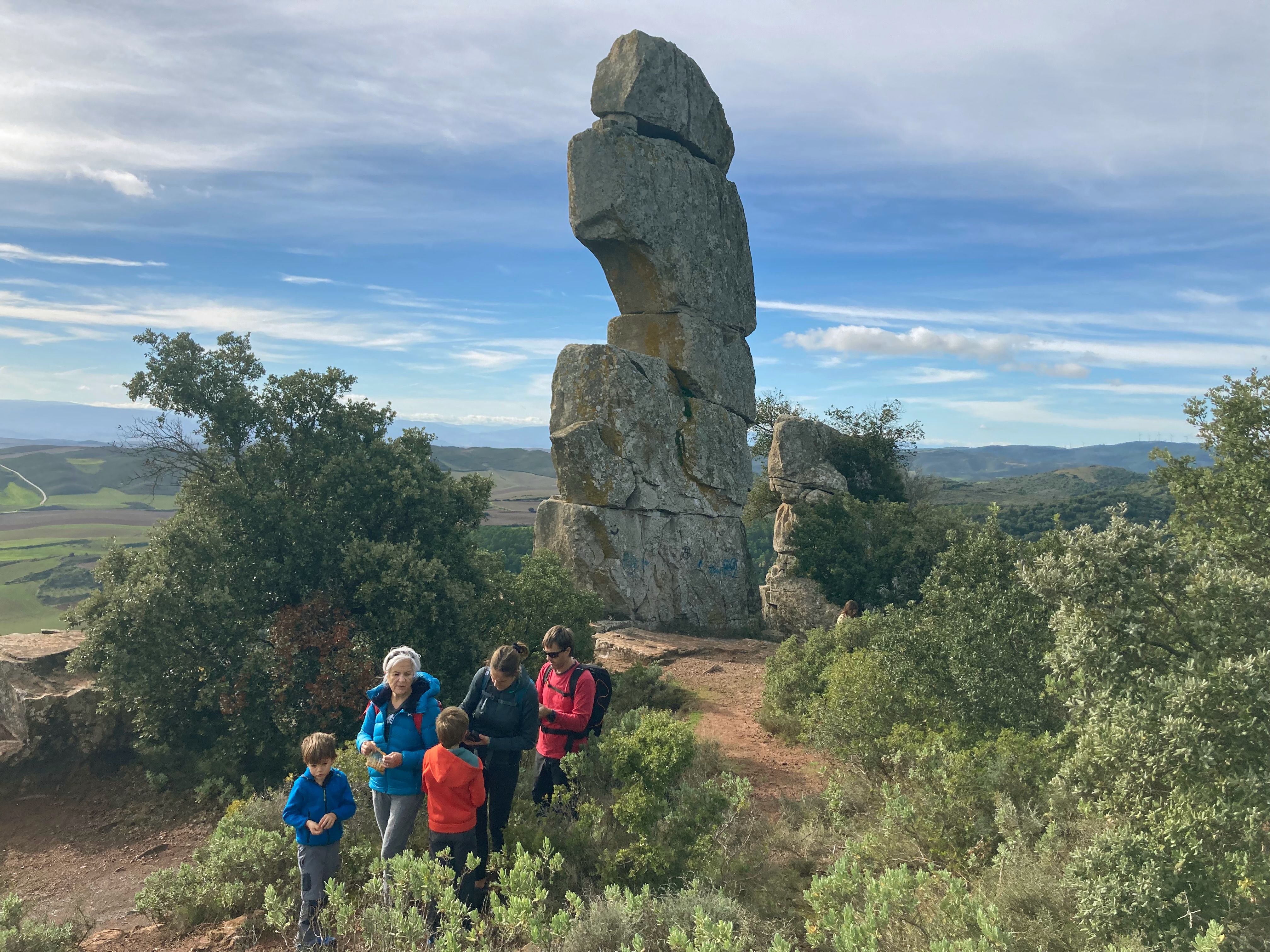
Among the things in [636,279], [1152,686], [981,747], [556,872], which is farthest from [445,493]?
[636,279]

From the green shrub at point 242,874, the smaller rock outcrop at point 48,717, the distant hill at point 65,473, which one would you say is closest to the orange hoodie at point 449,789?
the green shrub at point 242,874

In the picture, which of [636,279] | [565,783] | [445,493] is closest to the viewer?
[565,783]

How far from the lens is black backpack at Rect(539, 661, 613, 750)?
6789 millimetres

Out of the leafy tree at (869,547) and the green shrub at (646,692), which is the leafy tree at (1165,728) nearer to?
the green shrub at (646,692)

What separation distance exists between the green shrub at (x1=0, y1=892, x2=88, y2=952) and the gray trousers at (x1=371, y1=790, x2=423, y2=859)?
117 inches

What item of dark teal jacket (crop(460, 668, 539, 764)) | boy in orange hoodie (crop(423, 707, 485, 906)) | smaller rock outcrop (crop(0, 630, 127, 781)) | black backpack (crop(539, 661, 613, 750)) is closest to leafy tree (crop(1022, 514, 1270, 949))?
black backpack (crop(539, 661, 613, 750))

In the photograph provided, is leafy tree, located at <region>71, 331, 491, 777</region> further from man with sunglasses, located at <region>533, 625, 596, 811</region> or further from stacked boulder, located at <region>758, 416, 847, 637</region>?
stacked boulder, located at <region>758, 416, 847, 637</region>

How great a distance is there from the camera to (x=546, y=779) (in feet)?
23.2

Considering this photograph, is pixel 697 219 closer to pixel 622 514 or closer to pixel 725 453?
pixel 725 453

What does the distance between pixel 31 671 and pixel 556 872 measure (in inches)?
393

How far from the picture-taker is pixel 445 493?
507 inches

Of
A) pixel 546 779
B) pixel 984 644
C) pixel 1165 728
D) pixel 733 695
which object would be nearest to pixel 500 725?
pixel 546 779

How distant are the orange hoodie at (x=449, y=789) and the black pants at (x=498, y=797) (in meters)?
0.45

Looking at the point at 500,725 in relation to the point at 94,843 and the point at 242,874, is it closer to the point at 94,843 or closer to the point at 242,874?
the point at 242,874
